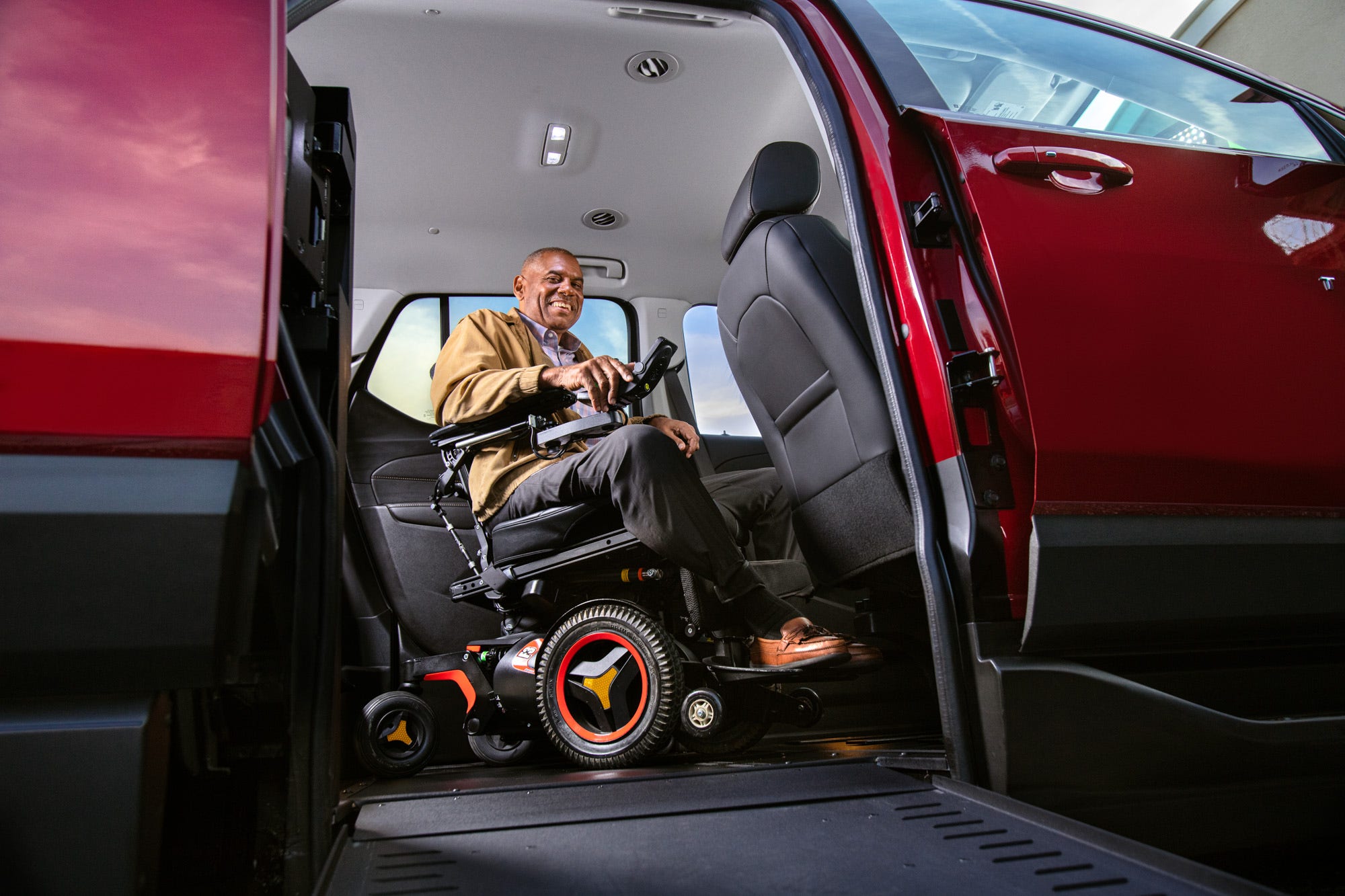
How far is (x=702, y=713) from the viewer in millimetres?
1795

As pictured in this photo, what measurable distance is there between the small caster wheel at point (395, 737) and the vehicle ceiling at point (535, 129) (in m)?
1.89

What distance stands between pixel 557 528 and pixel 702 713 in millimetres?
611

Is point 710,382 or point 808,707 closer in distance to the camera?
point 808,707

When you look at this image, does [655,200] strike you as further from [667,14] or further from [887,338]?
[887,338]

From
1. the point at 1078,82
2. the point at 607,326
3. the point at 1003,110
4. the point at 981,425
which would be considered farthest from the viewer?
the point at 607,326

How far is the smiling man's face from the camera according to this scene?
2.90 meters

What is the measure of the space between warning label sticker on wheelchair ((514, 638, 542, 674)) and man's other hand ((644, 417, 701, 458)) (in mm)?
815

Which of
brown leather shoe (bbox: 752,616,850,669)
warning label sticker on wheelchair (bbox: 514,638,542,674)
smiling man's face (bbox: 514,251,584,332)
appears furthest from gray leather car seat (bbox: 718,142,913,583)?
smiling man's face (bbox: 514,251,584,332)

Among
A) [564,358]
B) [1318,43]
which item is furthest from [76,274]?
[1318,43]

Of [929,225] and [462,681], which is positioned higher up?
[929,225]

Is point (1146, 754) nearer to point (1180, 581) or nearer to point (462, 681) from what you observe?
point (1180, 581)

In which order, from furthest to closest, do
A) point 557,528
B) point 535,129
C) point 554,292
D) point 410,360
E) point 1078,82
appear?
1. point 410,360
2. point 554,292
3. point 535,129
4. point 557,528
5. point 1078,82

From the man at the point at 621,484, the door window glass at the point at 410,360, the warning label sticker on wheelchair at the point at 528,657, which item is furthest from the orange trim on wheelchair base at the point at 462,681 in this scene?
the door window glass at the point at 410,360

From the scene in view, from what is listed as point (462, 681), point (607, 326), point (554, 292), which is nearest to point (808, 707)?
point (462, 681)
